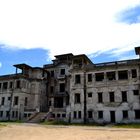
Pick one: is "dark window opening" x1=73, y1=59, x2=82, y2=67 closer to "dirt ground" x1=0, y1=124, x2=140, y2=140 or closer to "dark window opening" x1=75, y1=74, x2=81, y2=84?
"dark window opening" x1=75, y1=74, x2=81, y2=84

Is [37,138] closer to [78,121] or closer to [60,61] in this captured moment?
[78,121]

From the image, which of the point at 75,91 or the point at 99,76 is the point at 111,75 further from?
the point at 75,91

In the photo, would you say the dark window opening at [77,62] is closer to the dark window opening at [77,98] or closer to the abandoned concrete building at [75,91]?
the abandoned concrete building at [75,91]

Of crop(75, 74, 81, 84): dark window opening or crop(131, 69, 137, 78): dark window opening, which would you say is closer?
crop(131, 69, 137, 78): dark window opening

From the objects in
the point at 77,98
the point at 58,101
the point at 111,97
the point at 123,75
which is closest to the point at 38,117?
the point at 58,101

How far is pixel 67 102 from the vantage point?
179ft

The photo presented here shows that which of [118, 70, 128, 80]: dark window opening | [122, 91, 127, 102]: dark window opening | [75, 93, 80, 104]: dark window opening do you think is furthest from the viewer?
[75, 93, 80, 104]: dark window opening

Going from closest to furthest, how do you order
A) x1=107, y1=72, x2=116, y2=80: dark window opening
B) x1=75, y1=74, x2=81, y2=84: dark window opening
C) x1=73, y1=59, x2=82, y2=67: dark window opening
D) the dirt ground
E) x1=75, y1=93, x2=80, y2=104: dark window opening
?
the dirt ground → x1=107, y1=72, x2=116, y2=80: dark window opening → x1=75, y1=93, x2=80, y2=104: dark window opening → x1=75, y1=74, x2=81, y2=84: dark window opening → x1=73, y1=59, x2=82, y2=67: dark window opening

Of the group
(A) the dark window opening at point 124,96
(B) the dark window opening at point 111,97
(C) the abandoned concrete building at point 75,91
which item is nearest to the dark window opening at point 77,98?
(C) the abandoned concrete building at point 75,91

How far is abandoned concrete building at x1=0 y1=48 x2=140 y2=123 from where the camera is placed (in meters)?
43.3

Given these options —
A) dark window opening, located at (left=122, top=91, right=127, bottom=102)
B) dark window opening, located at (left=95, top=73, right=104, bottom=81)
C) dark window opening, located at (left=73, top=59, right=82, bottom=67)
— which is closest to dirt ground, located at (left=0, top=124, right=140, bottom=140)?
dark window opening, located at (left=122, top=91, right=127, bottom=102)

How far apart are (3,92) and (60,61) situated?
16.1 meters

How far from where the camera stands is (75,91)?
4841cm

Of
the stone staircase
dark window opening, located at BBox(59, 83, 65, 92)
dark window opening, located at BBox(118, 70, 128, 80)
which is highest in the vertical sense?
dark window opening, located at BBox(118, 70, 128, 80)
